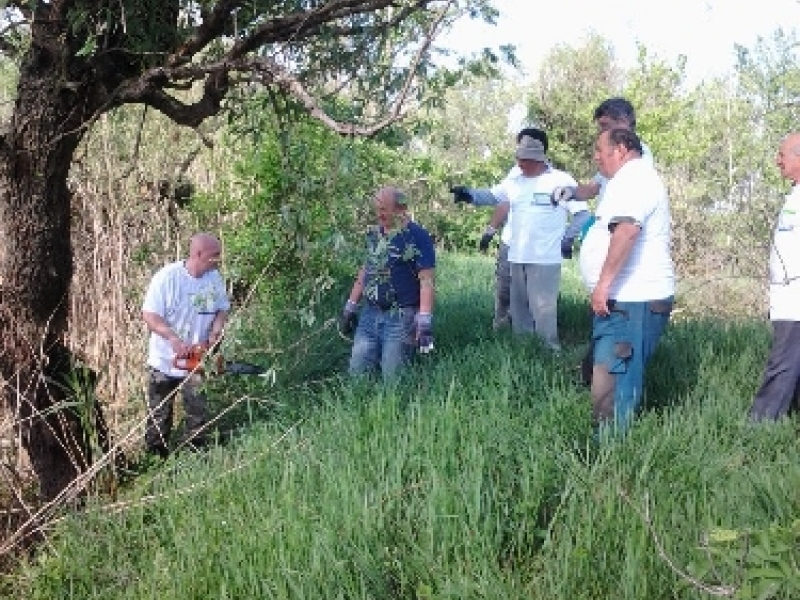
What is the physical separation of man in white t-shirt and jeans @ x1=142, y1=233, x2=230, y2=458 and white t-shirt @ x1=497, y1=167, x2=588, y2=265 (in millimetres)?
2684

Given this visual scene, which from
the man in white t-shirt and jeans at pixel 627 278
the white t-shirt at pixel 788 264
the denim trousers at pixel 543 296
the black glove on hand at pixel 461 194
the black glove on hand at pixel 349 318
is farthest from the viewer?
the denim trousers at pixel 543 296

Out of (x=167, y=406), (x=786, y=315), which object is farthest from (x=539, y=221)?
(x=167, y=406)

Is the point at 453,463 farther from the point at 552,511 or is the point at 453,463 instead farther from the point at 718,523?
the point at 718,523

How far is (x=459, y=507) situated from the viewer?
3.60m

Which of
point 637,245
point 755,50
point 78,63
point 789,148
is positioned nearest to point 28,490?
point 78,63

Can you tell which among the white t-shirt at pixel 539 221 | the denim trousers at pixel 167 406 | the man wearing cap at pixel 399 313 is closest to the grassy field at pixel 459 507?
the man wearing cap at pixel 399 313

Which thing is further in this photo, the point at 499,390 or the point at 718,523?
the point at 499,390

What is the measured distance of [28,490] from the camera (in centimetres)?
529

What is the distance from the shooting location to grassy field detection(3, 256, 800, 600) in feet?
10.2

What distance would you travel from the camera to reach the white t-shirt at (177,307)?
235 inches

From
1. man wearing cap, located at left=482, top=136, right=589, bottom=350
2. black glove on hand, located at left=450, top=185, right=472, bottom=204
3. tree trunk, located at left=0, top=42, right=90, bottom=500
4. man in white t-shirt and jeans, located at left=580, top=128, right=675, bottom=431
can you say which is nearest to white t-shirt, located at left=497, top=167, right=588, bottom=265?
man wearing cap, located at left=482, top=136, right=589, bottom=350

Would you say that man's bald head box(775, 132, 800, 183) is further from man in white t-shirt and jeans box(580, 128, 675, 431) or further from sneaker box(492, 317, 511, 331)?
sneaker box(492, 317, 511, 331)

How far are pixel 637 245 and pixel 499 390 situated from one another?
118 centimetres

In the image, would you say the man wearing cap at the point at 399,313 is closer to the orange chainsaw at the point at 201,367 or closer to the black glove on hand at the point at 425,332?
the black glove on hand at the point at 425,332
